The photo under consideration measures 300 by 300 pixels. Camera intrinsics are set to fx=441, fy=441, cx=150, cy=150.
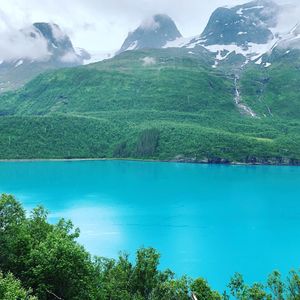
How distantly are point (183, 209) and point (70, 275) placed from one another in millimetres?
54561

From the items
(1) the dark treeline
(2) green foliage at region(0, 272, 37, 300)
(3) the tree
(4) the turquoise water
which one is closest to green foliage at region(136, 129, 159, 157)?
(4) the turquoise water

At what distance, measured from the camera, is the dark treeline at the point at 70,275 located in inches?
909

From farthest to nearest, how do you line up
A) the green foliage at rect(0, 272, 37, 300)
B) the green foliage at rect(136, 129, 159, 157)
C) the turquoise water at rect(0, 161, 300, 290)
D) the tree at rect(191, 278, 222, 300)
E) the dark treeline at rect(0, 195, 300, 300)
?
the green foliage at rect(136, 129, 159, 157) → the turquoise water at rect(0, 161, 300, 290) → the tree at rect(191, 278, 222, 300) → the dark treeline at rect(0, 195, 300, 300) → the green foliage at rect(0, 272, 37, 300)

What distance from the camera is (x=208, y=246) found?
54.7m

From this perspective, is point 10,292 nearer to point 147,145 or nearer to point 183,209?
point 183,209

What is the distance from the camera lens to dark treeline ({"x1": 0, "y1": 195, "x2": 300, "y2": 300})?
75.8ft

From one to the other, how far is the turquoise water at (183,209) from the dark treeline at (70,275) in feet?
52.9

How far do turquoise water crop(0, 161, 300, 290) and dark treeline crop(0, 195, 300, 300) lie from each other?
16.1 m

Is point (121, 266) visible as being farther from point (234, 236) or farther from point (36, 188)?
point (36, 188)

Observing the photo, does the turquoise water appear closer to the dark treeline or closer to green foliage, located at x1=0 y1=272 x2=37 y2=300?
the dark treeline

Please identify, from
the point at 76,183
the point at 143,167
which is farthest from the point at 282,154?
the point at 76,183

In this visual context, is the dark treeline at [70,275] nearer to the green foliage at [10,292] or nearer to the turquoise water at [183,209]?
the green foliage at [10,292]

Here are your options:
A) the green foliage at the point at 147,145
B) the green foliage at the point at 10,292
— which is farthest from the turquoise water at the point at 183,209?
the green foliage at the point at 10,292

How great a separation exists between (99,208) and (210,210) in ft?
63.4
